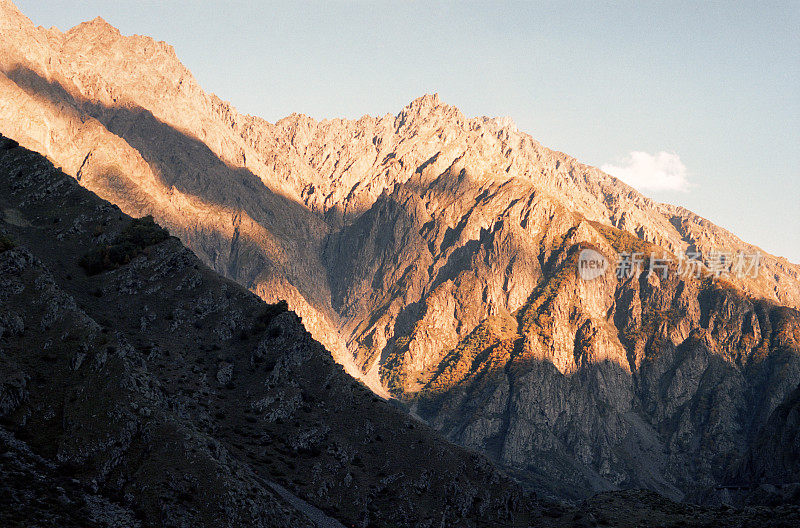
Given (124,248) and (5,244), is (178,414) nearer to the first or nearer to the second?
(5,244)

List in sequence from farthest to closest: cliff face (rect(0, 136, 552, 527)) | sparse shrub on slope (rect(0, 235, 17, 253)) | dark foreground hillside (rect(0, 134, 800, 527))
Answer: sparse shrub on slope (rect(0, 235, 17, 253)) < dark foreground hillside (rect(0, 134, 800, 527)) < cliff face (rect(0, 136, 552, 527))

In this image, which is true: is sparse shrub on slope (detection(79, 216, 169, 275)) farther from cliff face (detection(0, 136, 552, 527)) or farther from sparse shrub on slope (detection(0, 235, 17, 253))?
sparse shrub on slope (detection(0, 235, 17, 253))

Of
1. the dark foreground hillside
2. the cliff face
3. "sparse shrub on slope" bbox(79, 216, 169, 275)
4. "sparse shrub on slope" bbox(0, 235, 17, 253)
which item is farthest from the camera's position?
"sparse shrub on slope" bbox(79, 216, 169, 275)

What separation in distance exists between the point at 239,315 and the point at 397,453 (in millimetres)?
41658

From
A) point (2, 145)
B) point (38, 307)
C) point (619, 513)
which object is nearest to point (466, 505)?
point (619, 513)


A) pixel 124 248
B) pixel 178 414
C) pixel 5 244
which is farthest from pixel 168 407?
pixel 124 248

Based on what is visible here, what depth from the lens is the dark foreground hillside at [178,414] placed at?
84.2 meters

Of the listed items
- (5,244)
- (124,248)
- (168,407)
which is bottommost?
(168,407)

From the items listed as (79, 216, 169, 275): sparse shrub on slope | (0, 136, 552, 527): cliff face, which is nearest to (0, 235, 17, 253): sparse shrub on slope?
(0, 136, 552, 527): cliff face

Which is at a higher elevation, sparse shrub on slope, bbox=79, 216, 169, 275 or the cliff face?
sparse shrub on slope, bbox=79, 216, 169, 275

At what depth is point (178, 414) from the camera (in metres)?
102

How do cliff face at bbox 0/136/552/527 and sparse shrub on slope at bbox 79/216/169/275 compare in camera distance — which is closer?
cliff face at bbox 0/136/552/527

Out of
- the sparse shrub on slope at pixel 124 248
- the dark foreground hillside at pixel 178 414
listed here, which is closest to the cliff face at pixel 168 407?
the dark foreground hillside at pixel 178 414

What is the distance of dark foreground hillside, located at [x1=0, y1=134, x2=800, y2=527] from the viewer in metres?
84.2
